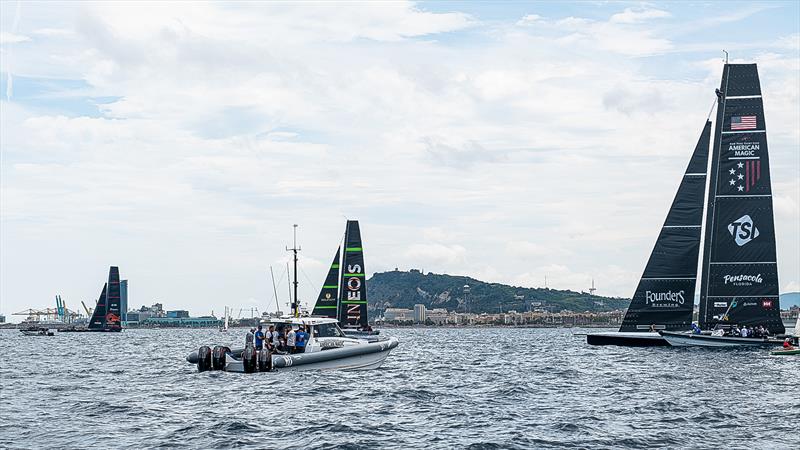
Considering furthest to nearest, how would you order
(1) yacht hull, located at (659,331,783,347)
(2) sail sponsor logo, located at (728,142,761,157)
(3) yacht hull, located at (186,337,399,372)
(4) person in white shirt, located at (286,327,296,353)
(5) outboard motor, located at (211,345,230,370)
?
(2) sail sponsor logo, located at (728,142,761,157)
(1) yacht hull, located at (659,331,783,347)
(4) person in white shirt, located at (286,327,296,353)
(5) outboard motor, located at (211,345,230,370)
(3) yacht hull, located at (186,337,399,372)

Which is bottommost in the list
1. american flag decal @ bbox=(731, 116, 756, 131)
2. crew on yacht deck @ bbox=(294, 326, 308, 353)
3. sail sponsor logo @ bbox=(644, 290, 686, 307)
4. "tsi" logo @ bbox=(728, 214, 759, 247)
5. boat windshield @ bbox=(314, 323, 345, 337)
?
crew on yacht deck @ bbox=(294, 326, 308, 353)

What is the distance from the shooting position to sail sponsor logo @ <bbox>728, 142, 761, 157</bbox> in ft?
197

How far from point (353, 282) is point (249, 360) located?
44.2 meters

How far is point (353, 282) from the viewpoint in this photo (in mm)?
84438

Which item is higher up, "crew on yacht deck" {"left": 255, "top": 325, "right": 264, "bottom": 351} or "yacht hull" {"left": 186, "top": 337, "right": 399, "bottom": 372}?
"crew on yacht deck" {"left": 255, "top": 325, "right": 264, "bottom": 351}

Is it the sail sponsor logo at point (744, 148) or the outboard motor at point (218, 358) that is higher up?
the sail sponsor logo at point (744, 148)

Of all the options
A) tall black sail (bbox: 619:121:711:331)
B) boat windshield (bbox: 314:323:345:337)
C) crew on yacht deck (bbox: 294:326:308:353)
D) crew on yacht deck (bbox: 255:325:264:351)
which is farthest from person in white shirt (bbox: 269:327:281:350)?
tall black sail (bbox: 619:121:711:331)

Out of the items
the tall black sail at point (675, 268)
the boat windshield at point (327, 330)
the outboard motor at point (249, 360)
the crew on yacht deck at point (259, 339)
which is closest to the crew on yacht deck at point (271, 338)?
the crew on yacht deck at point (259, 339)

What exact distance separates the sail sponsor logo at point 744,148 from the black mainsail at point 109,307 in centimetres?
13409

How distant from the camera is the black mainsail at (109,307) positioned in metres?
176

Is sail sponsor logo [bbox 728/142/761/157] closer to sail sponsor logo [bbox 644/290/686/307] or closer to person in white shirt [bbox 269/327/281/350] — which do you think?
sail sponsor logo [bbox 644/290/686/307]

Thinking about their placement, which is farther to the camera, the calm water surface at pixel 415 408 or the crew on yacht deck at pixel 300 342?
the crew on yacht deck at pixel 300 342

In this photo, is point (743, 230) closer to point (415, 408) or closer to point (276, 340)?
point (276, 340)

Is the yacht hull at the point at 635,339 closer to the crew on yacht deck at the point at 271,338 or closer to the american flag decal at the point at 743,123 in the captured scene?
the american flag decal at the point at 743,123
